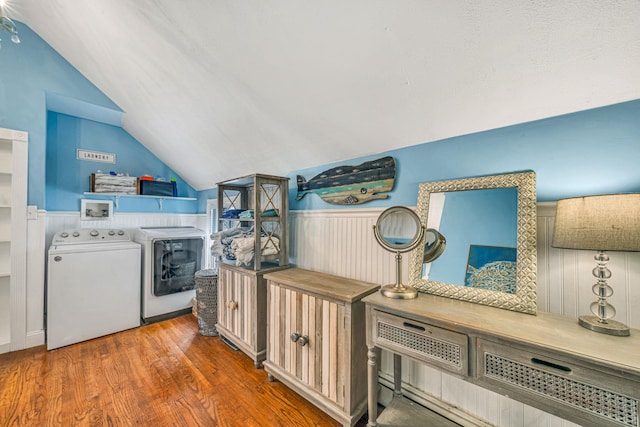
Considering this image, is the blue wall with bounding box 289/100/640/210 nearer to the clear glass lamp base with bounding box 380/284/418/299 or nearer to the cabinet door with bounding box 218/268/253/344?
the clear glass lamp base with bounding box 380/284/418/299

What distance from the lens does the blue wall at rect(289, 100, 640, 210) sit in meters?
0.99

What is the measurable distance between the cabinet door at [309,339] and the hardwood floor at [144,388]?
209 millimetres

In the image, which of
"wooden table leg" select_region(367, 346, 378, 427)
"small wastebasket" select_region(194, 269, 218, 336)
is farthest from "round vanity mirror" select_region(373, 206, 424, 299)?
"small wastebasket" select_region(194, 269, 218, 336)

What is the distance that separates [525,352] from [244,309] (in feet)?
6.17

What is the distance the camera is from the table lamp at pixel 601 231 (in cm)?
82

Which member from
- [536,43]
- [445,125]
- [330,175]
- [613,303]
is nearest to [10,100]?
[330,175]

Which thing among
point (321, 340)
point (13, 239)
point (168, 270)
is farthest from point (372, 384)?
point (13, 239)

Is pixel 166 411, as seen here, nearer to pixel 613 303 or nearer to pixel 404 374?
pixel 404 374

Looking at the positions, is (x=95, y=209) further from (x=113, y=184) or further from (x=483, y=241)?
(x=483, y=241)

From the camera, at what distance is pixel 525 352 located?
868mm

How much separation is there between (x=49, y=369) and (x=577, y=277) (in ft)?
11.6

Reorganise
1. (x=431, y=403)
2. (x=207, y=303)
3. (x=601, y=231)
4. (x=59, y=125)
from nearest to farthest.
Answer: (x=601, y=231) → (x=431, y=403) → (x=207, y=303) → (x=59, y=125)

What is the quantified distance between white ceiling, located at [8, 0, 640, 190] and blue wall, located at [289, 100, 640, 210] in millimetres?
62

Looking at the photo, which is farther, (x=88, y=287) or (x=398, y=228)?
(x=88, y=287)
